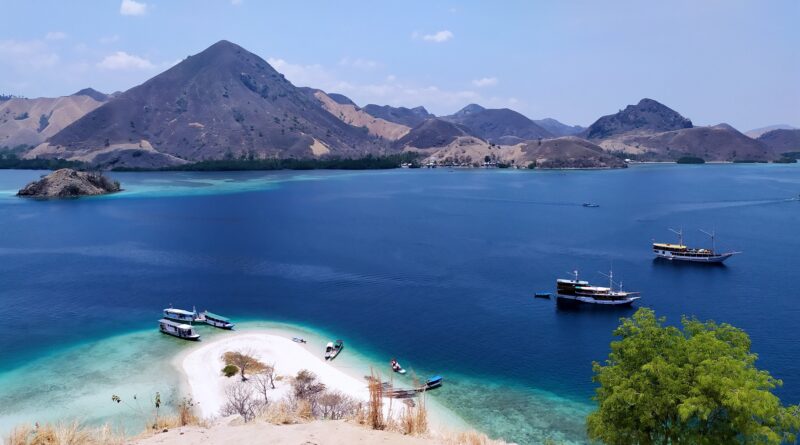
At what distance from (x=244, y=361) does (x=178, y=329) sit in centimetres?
1285

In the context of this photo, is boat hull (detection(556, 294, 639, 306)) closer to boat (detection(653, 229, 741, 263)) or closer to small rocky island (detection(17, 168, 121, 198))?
boat (detection(653, 229, 741, 263))

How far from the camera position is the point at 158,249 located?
346 ft

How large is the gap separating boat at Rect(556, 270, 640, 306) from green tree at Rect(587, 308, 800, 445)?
4248 centimetres

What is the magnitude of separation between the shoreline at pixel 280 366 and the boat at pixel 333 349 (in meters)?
0.52

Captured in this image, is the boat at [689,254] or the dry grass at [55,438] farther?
the boat at [689,254]

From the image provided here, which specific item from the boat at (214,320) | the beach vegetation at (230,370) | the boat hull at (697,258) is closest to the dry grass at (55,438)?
the beach vegetation at (230,370)

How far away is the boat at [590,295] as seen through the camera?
6862 centimetres

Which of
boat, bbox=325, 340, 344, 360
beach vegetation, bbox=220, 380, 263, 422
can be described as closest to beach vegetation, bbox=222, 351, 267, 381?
beach vegetation, bbox=220, 380, 263, 422

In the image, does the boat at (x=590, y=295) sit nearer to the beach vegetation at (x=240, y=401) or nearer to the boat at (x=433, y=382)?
the boat at (x=433, y=382)

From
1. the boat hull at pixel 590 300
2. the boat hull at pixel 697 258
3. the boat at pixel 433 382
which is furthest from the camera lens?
the boat hull at pixel 697 258

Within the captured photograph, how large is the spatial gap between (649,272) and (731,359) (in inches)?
2592

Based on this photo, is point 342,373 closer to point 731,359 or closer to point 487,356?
point 487,356

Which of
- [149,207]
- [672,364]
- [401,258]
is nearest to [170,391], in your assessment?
[672,364]

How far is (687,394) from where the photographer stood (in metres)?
23.9
